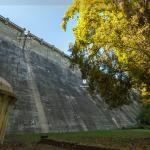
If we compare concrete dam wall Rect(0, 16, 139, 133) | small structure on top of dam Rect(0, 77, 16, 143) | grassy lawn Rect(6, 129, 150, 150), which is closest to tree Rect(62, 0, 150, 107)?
grassy lawn Rect(6, 129, 150, 150)

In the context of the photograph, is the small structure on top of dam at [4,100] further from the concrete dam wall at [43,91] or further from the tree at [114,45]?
the concrete dam wall at [43,91]

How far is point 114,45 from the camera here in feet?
→ 62.0

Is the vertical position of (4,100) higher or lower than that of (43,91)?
lower

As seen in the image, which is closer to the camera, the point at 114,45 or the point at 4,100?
the point at 4,100

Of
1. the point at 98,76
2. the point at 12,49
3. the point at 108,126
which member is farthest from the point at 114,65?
the point at 108,126

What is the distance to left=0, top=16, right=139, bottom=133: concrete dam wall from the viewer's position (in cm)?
2505

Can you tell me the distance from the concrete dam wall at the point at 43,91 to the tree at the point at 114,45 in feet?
18.1

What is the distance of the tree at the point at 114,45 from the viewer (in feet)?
61.0

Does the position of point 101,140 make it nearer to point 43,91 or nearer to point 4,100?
point 4,100

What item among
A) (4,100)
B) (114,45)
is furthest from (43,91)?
(4,100)

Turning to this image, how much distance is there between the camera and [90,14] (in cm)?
2033

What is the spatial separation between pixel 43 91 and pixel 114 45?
12019mm

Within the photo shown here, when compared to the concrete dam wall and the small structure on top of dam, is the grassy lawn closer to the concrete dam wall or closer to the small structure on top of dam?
the concrete dam wall

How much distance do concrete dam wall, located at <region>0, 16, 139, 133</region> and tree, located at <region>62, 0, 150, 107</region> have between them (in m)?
5.51
